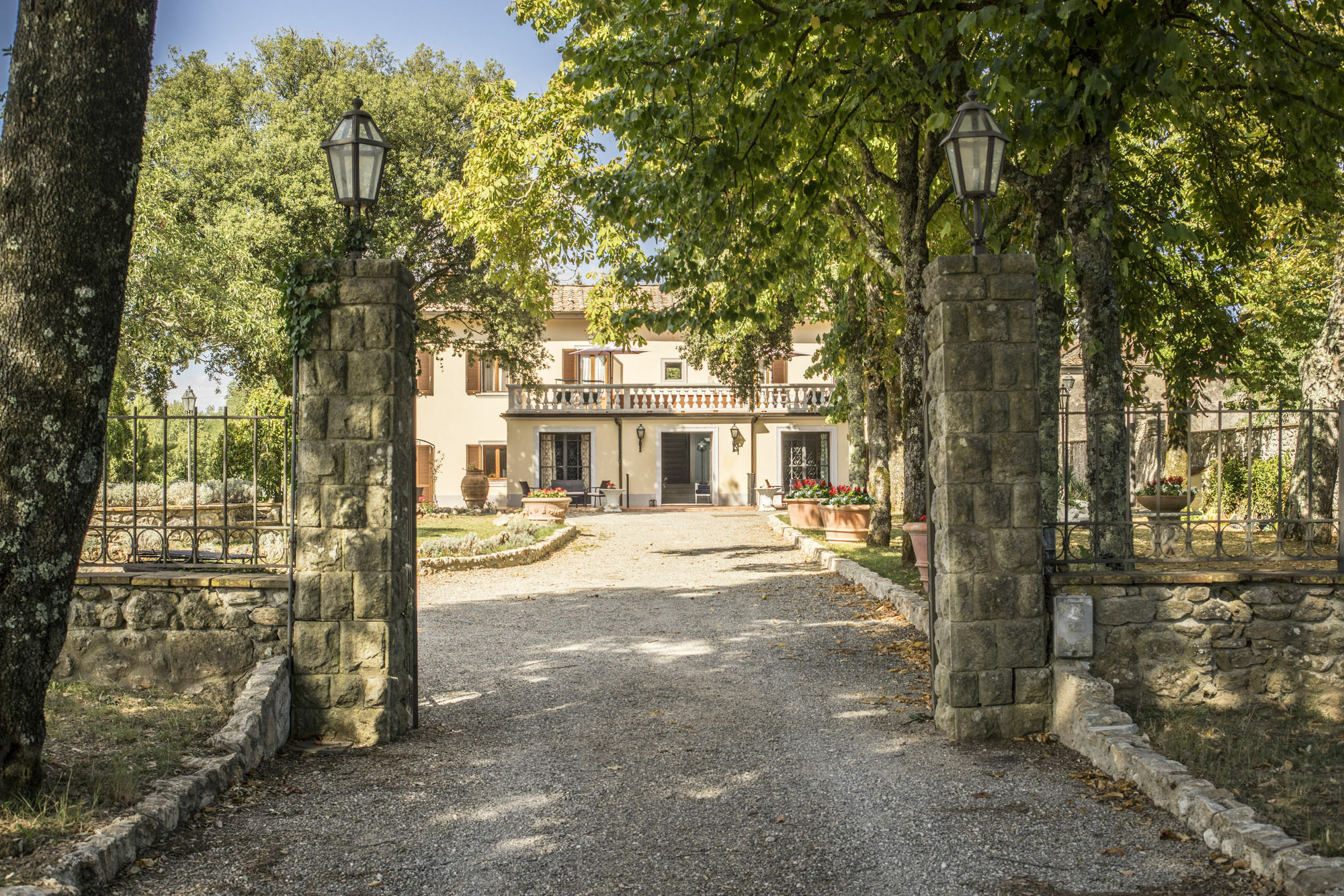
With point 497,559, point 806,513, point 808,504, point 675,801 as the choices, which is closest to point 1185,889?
point 675,801

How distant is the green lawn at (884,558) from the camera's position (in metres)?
9.47

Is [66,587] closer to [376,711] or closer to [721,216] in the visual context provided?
[376,711]

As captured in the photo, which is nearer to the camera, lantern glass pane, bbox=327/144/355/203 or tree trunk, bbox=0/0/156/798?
tree trunk, bbox=0/0/156/798

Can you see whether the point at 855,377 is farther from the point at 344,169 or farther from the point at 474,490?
the point at 474,490

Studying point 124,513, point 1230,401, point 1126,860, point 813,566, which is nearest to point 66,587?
point 1126,860

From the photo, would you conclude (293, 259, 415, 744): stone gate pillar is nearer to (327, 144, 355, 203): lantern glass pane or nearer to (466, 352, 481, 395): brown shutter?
(327, 144, 355, 203): lantern glass pane

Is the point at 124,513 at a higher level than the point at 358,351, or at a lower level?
lower

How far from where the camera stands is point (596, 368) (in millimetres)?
28141

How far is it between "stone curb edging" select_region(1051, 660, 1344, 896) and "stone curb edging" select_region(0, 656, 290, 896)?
374cm

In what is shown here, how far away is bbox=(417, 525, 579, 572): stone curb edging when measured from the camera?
1198 centimetres

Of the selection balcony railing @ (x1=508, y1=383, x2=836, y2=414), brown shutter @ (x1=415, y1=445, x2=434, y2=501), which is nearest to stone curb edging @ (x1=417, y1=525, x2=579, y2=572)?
balcony railing @ (x1=508, y1=383, x2=836, y2=414)

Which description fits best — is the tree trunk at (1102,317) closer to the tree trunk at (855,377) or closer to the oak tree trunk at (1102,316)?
the oak tree trunk at (1102,316)

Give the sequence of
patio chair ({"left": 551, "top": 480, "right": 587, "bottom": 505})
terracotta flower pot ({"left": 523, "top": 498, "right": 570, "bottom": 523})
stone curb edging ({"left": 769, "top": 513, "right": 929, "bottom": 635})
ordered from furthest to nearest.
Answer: patio chair ({"left": 551, "top": 480, "right": 587, "bottom": 505}) → terracotta flower pot ({"left": 523, "top": 498, "right": 570, "bottom": 523}) → stone curb edging ({"left": 769, "top": 513, "right": 929, "bottom": 635})

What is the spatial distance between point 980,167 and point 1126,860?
331cm
